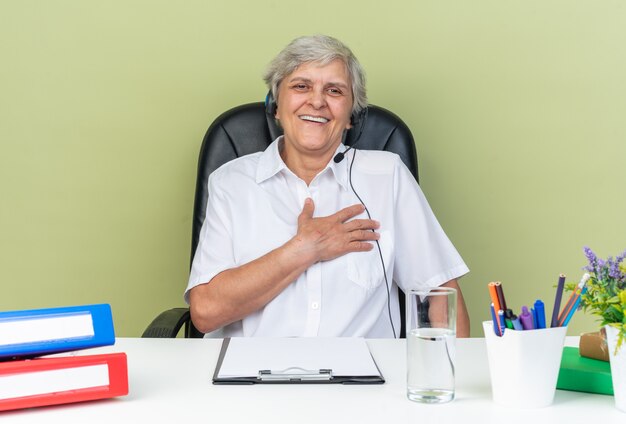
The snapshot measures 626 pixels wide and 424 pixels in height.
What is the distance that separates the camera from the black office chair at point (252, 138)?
83.5 inches

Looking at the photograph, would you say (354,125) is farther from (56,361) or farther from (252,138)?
(56,361)

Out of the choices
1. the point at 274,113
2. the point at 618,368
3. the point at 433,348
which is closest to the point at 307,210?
the point at 274,113

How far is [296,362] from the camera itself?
1.27 metres

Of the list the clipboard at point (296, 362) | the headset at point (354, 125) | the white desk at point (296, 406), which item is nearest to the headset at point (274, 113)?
the headset at point (354, 125)

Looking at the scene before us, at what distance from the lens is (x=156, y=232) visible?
2416 mm

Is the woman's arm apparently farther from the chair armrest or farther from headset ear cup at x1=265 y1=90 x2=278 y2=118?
headset ear cup at x1=265 y1=90 x2=278 y2=118

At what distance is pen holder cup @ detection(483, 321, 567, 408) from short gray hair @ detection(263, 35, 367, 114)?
3.52 ft

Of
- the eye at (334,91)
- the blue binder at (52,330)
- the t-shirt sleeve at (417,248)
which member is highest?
the eye at (334,91)

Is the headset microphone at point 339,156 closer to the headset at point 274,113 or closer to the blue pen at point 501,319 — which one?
the headset at point 274,113

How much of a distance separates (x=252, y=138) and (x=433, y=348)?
117cm

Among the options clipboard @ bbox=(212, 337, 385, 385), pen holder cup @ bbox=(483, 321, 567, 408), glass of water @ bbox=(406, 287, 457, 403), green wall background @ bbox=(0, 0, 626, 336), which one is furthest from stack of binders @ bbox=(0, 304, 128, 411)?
green wall background @ bbox=(0, 0, 626, 336)

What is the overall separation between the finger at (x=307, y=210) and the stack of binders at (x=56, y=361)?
0.86 meters

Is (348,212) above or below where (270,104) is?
below

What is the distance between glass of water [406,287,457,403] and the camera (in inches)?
43.0
